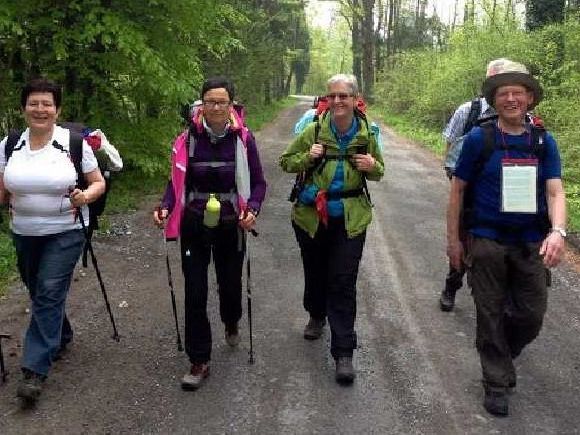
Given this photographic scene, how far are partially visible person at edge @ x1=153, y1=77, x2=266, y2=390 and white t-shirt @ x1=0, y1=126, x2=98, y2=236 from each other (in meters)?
0.60

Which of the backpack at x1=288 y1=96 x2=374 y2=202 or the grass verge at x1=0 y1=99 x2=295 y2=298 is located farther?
the grass verge at x1=0 y1=99 x2=295 y2=298

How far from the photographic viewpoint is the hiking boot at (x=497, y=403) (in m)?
4.05

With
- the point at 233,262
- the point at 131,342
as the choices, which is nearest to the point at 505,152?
the point at 233,262

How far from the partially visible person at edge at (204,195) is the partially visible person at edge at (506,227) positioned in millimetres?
1402

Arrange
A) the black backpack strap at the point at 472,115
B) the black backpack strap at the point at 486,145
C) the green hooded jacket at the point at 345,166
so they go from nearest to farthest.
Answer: the black backpack strap at the point at 486,145 < the green hooded jacket at the point at 345,166 < the black backpack strap at the point at 472,115

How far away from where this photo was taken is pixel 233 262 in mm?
4535

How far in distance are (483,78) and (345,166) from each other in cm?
1664

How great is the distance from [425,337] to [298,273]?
197cm

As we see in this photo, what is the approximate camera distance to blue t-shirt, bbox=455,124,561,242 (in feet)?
→ 12.8

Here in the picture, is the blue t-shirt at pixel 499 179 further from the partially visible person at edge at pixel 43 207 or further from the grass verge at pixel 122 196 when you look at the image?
the grass verge at pixel 122 196

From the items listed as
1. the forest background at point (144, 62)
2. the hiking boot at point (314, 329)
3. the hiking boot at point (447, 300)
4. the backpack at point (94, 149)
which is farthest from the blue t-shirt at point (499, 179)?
the forest background at point (144, 62)

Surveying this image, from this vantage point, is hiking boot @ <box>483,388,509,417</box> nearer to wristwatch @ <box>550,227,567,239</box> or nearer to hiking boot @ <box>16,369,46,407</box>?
wristwatch @ <box>550,227,567,239</box>

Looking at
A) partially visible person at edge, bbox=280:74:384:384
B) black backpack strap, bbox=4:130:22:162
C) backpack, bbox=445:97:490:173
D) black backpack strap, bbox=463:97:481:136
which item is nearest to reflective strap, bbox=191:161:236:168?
partially visible person at edge, bbox=280:74:384:384

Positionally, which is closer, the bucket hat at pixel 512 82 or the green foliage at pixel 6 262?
the bucket hat at pixel 512 82
